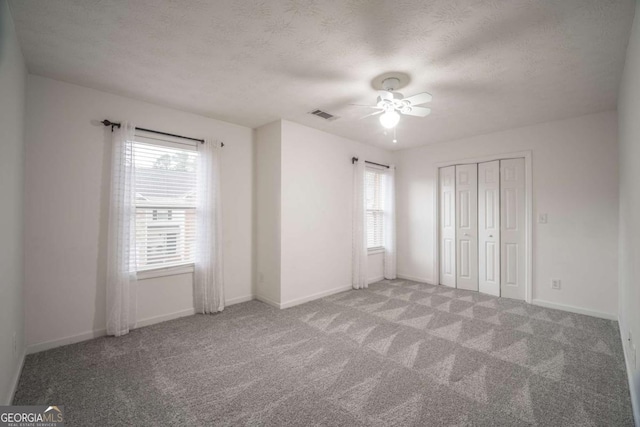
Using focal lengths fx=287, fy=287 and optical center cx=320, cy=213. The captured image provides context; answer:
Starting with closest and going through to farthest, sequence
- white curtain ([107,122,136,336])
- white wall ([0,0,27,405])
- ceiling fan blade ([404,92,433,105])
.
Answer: white wall ([0,0,27,405])
ceiling fan blade ([404,92,433,105])
white curtain ([107,122,136,336])

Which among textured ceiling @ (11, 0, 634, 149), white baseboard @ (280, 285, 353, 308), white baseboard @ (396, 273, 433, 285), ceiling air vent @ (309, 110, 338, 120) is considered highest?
ceiling air vent @ (309, 110, 338, 120)

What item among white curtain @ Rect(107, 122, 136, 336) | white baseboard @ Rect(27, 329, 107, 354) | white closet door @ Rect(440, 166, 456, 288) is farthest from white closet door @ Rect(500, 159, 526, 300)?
white baseboard @ Rect(27, 329, 107, 354)

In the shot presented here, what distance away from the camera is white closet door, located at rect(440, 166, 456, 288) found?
512 cm

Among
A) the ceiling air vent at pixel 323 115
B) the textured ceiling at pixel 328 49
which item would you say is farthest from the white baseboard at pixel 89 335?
the ceiling air vent at pixel 323 115

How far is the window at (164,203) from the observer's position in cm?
336

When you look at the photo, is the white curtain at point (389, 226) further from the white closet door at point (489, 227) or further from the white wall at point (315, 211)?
the white closet door at point (489, 227)

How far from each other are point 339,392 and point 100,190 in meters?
3.12

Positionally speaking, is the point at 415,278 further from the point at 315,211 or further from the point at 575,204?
the point at 575,204

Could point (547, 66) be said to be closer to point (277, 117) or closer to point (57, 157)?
point (277, 117)

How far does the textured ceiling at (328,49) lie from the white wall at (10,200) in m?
0.23

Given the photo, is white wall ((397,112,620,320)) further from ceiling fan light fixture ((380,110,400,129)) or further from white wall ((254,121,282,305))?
white wall ((254,121,282,305))

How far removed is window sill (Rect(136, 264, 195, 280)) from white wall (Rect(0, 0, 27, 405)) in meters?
1.00

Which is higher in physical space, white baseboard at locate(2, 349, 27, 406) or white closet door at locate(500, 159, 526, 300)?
white closet door at locate(500, 159, 526, 300)

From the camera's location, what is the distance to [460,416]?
186 cm
